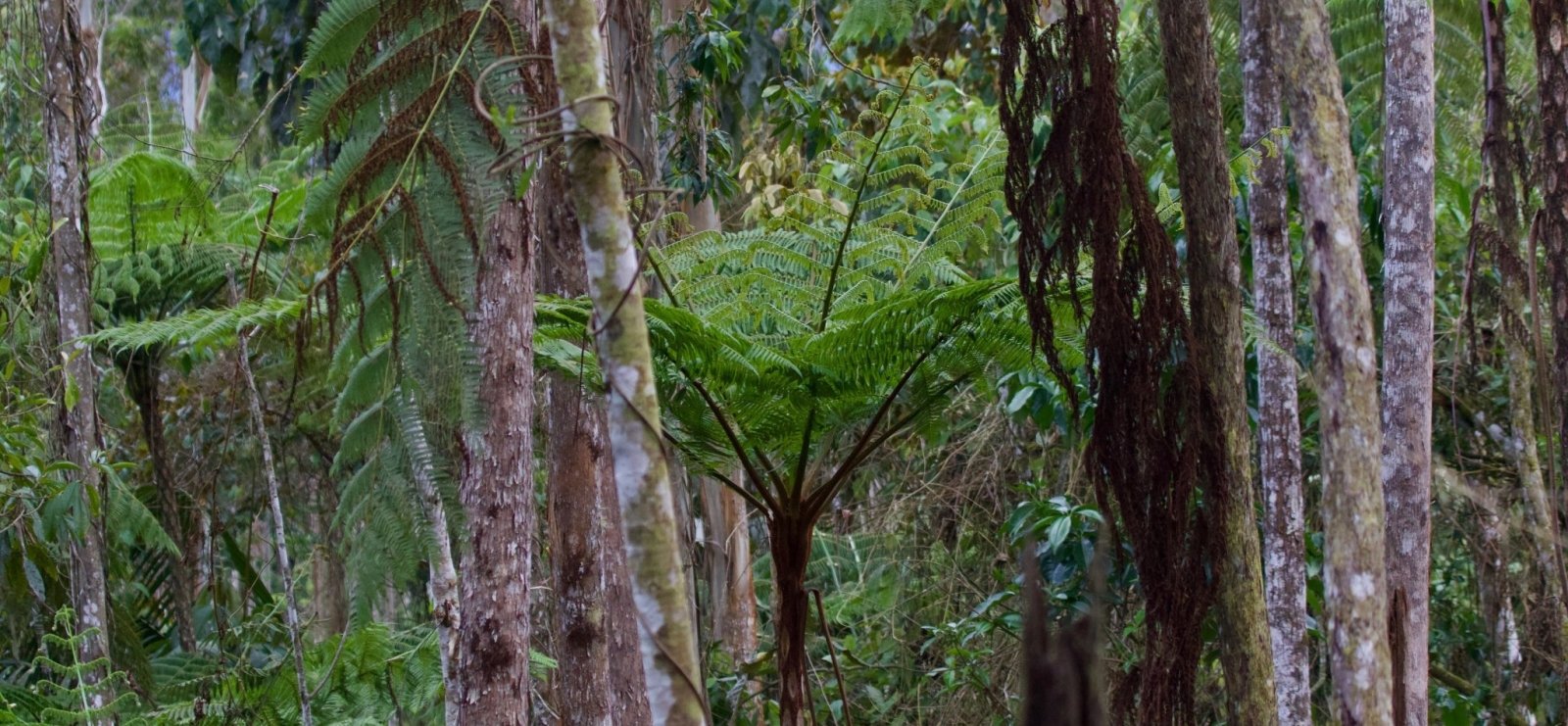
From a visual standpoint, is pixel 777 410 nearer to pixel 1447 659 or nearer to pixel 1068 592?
pixel 1068 592

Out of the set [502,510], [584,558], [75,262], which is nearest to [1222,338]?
[502,510]

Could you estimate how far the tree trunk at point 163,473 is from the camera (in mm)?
6703

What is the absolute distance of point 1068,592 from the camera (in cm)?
470

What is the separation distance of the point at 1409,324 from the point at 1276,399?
0.80 metres

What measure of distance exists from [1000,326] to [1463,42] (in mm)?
3997

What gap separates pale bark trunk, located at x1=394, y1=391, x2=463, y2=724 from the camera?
2557 millimetres

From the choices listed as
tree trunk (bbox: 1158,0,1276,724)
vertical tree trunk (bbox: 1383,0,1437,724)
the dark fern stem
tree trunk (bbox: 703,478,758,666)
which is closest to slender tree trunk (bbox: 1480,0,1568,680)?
vertical tree trunk (bbox: 1383,0,1437,724)

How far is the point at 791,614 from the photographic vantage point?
151 inches

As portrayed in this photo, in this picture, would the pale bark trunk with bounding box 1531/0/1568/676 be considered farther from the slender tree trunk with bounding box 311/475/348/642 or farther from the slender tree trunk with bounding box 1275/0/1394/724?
the slender tree trunk with bounding box 311/475/348/642

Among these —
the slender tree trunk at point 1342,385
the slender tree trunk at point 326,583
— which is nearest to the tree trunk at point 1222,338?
the slender tree trunk at point 1342,385

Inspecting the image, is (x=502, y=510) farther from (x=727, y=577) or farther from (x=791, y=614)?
(x=727, y=577)

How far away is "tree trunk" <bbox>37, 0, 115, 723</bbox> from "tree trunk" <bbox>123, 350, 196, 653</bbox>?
5.84 ft

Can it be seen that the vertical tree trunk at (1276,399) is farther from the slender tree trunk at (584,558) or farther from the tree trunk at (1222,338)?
the slender tree trunk at (584,558)

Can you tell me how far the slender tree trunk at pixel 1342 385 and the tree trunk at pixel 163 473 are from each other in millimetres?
5544
